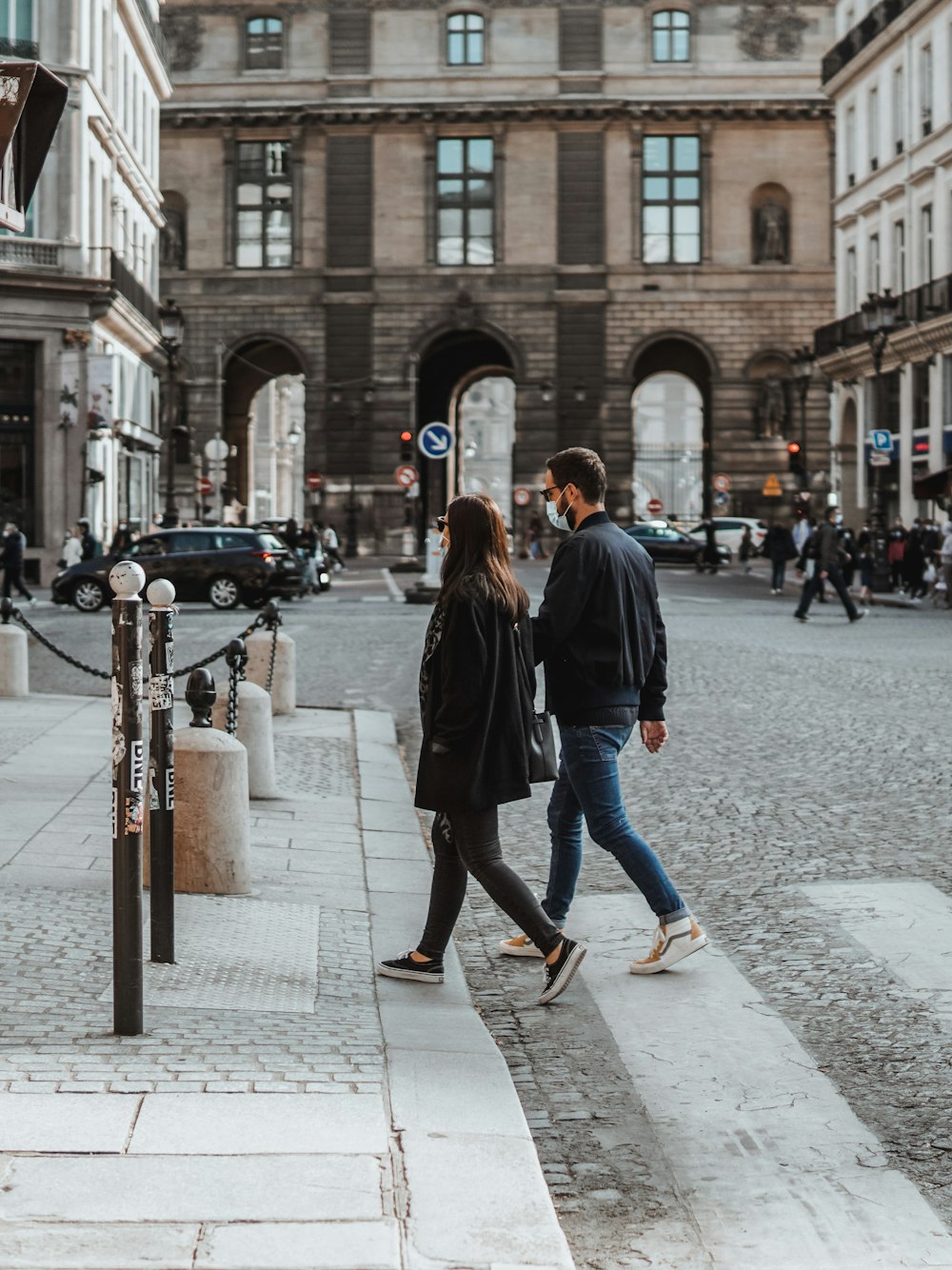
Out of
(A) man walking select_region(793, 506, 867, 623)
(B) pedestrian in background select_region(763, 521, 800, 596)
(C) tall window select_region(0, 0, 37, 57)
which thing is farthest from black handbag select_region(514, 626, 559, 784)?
(C) tall window select_region(0, 0, 37, 57)

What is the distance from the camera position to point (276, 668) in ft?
47.9

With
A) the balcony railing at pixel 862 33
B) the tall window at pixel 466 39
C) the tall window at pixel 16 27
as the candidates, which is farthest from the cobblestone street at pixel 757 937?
the tall window at pixel 466 39

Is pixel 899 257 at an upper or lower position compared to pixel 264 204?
lower

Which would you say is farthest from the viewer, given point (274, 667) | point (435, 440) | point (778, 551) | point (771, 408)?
point (771, 408)

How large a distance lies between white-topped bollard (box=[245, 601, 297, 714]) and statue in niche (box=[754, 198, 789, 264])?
51.6 meters

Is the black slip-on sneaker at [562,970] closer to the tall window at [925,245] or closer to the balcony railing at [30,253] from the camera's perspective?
the balcony railing at [30,253]

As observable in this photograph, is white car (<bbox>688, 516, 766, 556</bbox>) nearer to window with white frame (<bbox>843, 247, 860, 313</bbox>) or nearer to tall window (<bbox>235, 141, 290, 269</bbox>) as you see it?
window with white frame (<bbox>843, 247, 860, 313</bbox>)

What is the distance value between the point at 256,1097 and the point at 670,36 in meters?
63.2

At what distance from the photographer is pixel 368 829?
9.80 meters

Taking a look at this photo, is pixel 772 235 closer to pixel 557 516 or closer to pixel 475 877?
pixel 557 516

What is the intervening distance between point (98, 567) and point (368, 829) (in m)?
22.6

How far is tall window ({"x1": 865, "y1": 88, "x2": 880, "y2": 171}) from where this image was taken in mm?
52594

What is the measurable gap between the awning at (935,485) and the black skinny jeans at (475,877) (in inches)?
1284

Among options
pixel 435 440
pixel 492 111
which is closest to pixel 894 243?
pixel 492 111
